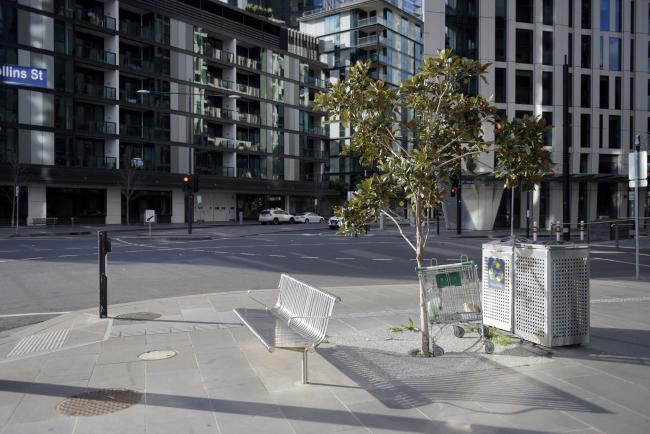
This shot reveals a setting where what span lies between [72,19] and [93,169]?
38.7 feet

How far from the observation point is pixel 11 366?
6.47 meters

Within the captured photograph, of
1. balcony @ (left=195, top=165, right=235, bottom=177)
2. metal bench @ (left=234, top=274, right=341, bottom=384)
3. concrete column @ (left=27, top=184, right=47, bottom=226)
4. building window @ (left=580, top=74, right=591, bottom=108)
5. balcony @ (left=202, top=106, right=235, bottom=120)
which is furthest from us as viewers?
balcony @ (left=202, top=106, right=235, bottom=120)

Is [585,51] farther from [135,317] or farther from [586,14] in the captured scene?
[135,317]

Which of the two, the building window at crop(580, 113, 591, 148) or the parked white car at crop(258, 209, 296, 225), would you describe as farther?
the parked white car at crop(258, 209, 296, 225)

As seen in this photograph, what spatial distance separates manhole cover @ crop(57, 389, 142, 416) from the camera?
5.00 meters

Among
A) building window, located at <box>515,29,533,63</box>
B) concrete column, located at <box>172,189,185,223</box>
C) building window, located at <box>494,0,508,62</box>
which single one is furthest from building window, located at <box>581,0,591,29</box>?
concrete column, located at <box>172,189,185,223</box>

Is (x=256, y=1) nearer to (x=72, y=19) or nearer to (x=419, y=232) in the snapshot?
(x=72, y=19)

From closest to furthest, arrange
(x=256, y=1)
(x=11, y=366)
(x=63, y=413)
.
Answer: (x=63, y=413) < (x=11, y=366) < (x=256, y=1)

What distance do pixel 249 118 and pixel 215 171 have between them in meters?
7.26

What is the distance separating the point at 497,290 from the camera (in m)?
7.47

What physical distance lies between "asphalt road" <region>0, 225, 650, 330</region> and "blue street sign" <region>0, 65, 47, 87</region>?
14.3ft

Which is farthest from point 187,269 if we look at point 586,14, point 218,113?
point 218,113

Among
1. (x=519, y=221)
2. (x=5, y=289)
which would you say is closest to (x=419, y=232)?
(x=5, y=289)

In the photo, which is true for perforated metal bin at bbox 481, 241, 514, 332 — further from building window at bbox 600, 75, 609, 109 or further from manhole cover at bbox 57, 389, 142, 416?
building window at bbox 600, 75, 609, 109
